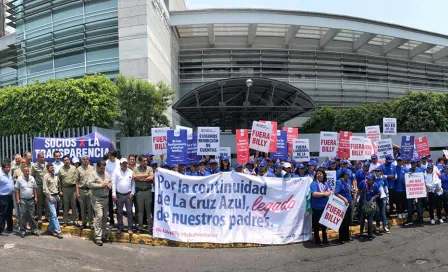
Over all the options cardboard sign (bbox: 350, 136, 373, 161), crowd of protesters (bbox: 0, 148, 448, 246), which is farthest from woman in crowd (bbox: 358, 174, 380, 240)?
cardboard sign (bbox: 350, 136, 373, 161)

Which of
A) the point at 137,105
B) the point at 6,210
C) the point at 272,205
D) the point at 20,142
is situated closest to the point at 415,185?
the point at 272,205

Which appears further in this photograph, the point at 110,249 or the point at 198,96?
the point at 198,96

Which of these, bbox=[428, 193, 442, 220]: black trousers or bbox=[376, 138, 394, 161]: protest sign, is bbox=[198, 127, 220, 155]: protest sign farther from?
bbox=[428, 193, 442, 220]: black trousers

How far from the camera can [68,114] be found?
14969mm

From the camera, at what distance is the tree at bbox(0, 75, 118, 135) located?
14883 millimetres

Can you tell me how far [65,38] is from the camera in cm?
2227

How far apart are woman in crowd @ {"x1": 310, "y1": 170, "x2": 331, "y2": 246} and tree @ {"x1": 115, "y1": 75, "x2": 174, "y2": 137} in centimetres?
1124

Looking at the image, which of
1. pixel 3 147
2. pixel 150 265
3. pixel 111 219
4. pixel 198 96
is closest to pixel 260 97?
pixel 198 96

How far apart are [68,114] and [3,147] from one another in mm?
2611

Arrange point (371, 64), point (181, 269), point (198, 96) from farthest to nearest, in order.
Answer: point (371, 64), point (198, 96), point (181, 269)

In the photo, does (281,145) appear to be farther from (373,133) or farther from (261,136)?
(373,133)

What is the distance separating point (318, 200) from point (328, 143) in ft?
15.1

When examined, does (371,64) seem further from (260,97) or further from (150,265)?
(150,265)

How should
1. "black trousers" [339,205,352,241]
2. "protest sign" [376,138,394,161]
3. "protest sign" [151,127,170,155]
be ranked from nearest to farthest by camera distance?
"black trousers" [339,205,352,241] → "protest sign" [376,138,394,161] → "protest sign" [151,127,170,155]
